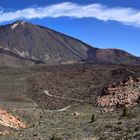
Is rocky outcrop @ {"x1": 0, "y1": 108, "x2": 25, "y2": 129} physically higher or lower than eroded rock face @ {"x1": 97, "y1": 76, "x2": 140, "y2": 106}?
lower

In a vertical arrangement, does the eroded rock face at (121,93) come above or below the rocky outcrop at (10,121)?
→ above

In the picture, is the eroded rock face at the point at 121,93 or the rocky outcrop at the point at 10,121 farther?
the eroded rock face at the point at 121,93

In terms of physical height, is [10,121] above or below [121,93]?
below

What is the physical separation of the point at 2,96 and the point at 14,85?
16592 millimetres

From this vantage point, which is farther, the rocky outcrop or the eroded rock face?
the eroded rock face

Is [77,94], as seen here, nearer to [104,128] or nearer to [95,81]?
[95,81]

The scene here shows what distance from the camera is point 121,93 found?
7362 cm

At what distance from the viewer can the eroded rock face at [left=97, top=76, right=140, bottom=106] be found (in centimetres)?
7006

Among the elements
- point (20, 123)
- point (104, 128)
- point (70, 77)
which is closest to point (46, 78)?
point (70, 77)

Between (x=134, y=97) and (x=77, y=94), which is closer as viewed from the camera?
(x=134, y=97)

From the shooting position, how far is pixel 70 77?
12781cm

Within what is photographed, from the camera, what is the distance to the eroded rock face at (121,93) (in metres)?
70.1

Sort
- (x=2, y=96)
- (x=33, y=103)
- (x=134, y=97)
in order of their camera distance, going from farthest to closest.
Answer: (x=2, y=96) → (x=33, y=103) → (x=134, y=97)

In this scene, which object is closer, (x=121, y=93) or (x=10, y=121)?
(x=10, y=121)
